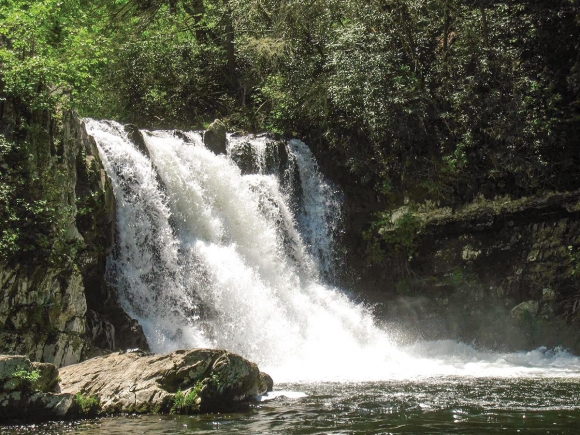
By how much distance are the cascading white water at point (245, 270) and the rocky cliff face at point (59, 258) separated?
0.76m

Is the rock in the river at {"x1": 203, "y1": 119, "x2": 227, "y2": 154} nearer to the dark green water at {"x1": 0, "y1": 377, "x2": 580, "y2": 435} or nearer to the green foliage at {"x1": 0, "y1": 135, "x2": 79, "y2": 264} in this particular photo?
the green foliage at {"x1": 0, "y1": 135, "x2": 79, "y2": 264}

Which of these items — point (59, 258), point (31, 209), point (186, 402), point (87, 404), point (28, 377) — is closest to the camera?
point (28, 377)

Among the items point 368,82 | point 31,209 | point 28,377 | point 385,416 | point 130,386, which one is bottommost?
point 385,416

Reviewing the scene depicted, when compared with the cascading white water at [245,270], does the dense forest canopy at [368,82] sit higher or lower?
higher

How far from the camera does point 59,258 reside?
11.1 metres

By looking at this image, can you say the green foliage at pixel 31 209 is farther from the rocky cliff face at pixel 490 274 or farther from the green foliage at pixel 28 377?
the rocky cliff face at pixel 490 274

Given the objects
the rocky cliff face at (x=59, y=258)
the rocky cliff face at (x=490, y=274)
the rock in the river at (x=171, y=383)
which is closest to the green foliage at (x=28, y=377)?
the rock in the river at (x=171, y=383)

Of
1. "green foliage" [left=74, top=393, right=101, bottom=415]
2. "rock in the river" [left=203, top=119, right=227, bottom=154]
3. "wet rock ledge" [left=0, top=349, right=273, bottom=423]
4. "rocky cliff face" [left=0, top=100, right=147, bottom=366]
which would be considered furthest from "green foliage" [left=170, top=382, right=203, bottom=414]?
"rock in the river" [left=203, top=119, right=227, bottom=154]

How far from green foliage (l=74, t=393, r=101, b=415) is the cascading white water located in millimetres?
4203

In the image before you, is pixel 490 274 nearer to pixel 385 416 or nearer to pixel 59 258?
pixel 385 416

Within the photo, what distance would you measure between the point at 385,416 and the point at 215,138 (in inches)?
428

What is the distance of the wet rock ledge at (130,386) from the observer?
8.30m

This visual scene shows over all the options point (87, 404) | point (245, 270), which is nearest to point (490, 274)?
point (245, 270)

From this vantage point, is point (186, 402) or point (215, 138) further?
point (215, 138)
